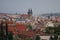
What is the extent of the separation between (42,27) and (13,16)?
40cm

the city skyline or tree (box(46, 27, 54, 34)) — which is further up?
the city skyline

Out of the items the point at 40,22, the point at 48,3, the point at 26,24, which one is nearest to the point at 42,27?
the point at 40,22

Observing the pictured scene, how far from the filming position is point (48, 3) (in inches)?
58.5

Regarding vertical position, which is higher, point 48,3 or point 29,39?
point 48,3

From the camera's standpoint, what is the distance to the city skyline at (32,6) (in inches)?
57.9

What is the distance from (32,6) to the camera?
1491 mm

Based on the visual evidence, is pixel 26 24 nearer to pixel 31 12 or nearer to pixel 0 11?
pixel 31 12

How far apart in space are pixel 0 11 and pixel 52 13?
67cm

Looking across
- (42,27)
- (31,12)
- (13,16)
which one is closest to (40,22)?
(42,27)

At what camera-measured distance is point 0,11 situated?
146cm

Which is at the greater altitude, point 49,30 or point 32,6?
point 32,6

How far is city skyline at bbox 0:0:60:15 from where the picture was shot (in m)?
1.47

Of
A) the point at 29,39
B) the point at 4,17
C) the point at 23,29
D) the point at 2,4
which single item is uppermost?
the point at 2,4

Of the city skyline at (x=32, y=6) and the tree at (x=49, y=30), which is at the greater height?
the city skyline at (x=32, y=6)
